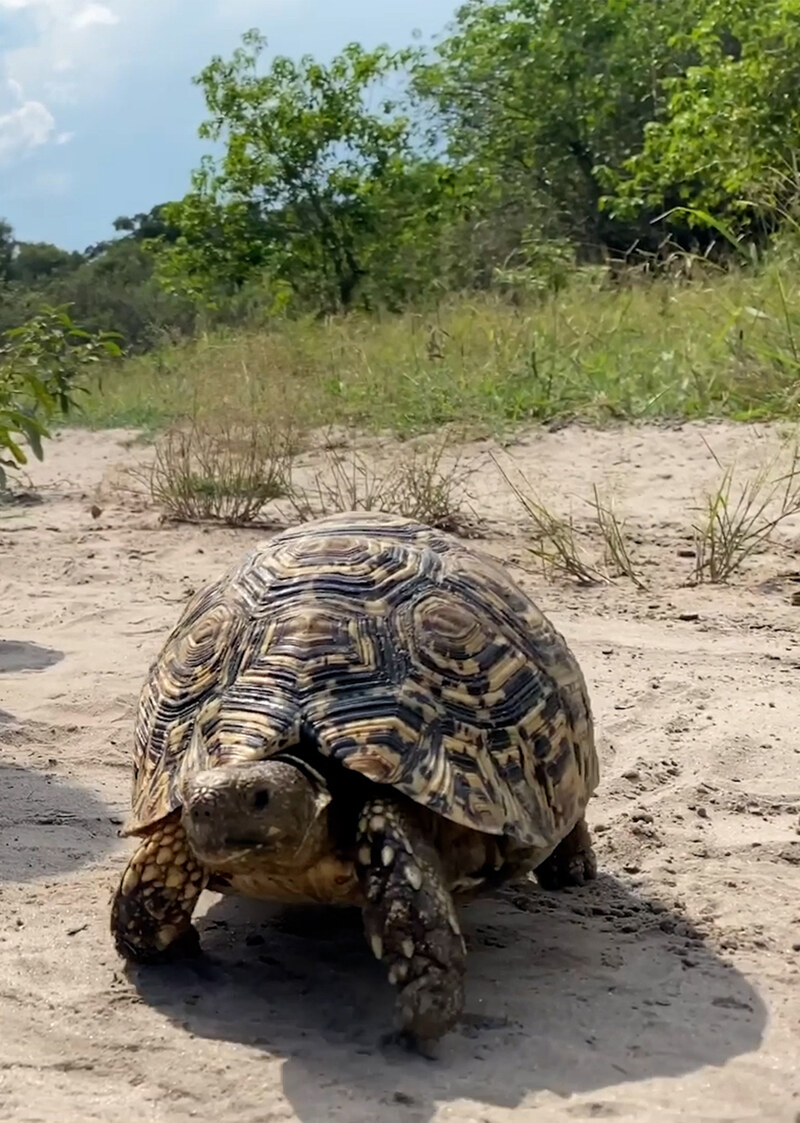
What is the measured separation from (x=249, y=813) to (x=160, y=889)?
17.7 inches

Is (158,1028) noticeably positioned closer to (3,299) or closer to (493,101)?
A: (3,299)

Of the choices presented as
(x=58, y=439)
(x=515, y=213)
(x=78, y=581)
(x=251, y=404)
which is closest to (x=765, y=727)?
(x=78, y=581)

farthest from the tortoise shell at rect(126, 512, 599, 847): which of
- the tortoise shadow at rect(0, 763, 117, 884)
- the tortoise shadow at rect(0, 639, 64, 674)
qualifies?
the tortoise shadow at rect(0, 639, 64, 674)

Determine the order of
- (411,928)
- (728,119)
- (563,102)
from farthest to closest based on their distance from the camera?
(563,102)
(728,119)
(411,928)

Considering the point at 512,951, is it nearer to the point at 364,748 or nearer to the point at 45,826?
the point at 364,748

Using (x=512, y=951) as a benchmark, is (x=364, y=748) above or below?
above

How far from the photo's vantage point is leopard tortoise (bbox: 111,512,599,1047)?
7.32ft

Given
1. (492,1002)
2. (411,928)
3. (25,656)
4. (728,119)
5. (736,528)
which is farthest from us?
(728,119)

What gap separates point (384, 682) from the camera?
7.92 feet

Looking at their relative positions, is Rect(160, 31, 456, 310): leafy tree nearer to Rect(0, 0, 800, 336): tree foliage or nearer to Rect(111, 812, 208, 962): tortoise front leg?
Rect(0, 0, 800, 336): tree foliage

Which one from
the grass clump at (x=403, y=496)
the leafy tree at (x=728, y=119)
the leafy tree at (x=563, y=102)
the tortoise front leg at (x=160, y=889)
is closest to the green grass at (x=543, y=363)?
the grass clump at (x=403, y=496)

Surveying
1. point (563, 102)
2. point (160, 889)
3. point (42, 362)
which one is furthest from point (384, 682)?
point (563, 102)

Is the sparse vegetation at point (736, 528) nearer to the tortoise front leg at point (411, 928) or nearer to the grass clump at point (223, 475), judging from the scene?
the grass clump at point (223, 475)

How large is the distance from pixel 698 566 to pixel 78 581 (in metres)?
2.61
